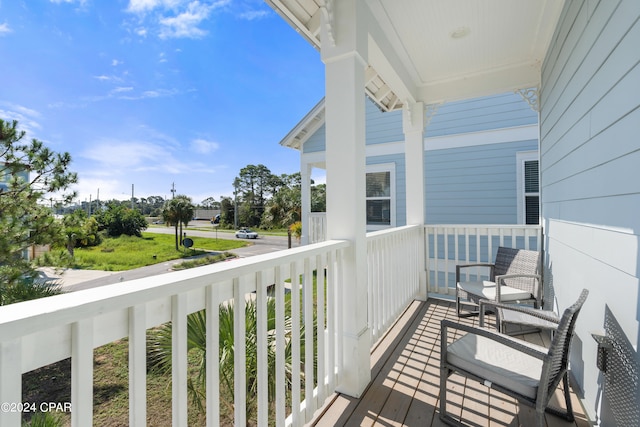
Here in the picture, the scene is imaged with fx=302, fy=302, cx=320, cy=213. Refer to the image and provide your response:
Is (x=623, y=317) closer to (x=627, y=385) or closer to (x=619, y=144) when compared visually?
(x=627, y=385)

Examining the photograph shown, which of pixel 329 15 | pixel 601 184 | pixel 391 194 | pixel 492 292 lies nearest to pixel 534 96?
pixel 492 292

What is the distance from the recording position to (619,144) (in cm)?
140

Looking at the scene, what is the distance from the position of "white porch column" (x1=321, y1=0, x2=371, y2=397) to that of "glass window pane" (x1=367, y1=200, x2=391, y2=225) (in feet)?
15.9

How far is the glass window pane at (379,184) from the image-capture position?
6848mm

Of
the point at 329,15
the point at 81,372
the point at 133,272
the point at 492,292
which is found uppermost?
the point at 329,15

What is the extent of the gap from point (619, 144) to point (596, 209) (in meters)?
0.45

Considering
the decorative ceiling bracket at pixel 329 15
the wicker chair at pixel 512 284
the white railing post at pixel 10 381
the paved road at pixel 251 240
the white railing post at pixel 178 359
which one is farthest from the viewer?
the paved road at pixel 251 240

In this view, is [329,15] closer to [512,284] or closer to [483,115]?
[512,284]

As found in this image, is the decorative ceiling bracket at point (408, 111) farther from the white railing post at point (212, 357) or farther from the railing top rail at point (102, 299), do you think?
the white railing post at point (212, 357)

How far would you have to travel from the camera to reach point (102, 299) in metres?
0.77

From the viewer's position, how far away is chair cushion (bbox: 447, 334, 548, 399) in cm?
149

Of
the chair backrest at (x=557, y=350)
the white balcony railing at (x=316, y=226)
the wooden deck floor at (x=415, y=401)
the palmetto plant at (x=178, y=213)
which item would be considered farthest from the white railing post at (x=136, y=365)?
the palmetto plant at (x=178, y=213)

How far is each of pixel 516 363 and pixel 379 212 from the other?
5386 mm

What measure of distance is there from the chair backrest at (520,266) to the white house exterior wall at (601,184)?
1.27 feet
